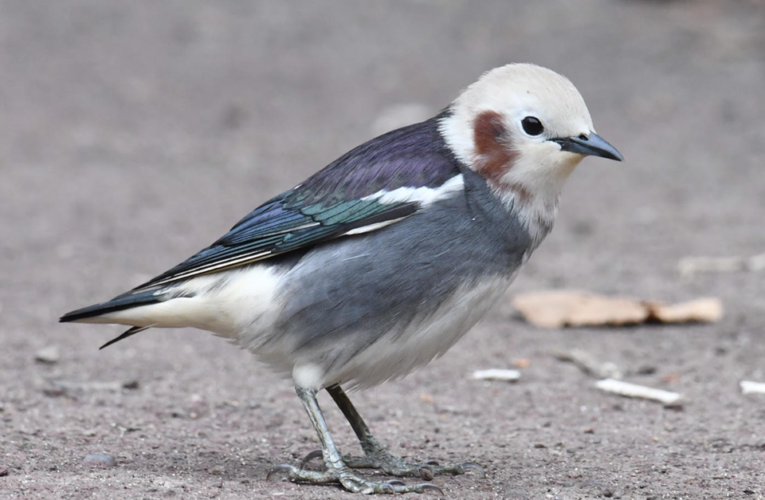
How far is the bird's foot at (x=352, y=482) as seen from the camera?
4777mm

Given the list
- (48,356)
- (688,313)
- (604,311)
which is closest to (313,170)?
(604,311)

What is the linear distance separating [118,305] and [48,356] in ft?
7.26

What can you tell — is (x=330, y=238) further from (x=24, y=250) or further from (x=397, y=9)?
(x=397, y=9)

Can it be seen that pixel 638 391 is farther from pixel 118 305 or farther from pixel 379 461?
pixel 118 305

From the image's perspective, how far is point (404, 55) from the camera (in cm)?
1488

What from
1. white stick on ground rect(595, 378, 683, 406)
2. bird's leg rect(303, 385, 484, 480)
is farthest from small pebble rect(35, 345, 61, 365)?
white stick on ground rect(595, 378, 683, 406)

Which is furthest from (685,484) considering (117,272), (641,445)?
(117,272)

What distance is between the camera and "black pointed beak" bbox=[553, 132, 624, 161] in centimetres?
471

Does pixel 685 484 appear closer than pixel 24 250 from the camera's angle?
Yes

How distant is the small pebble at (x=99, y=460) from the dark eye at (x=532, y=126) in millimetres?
2447

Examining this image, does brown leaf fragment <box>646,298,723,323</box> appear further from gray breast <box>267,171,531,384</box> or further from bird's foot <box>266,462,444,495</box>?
bird's foot <box>266,462,444,495</box>

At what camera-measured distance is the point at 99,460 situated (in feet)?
16.8

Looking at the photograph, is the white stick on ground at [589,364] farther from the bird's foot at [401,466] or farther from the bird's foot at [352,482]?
the bird's foot at [352,482]

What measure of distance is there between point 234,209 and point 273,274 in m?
6.08
